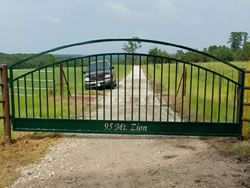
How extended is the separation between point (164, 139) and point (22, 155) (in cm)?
→ 282

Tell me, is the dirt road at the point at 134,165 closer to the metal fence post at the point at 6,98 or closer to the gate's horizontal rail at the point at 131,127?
the gate's horizontal rail at the point at 131,127

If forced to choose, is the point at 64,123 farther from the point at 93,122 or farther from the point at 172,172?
the point at 172,172

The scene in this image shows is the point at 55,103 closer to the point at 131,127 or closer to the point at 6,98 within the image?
the point at 6,98

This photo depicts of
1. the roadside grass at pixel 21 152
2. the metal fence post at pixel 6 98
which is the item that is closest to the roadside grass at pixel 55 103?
the metal fence post at pixel 6 98

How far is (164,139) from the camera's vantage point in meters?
5.64

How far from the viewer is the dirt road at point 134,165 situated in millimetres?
3670

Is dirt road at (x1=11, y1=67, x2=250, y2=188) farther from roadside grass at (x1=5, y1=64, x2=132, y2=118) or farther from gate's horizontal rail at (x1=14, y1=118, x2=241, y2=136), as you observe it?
roadside grass at (x1=5, y1=64, x2=132, y2=118)

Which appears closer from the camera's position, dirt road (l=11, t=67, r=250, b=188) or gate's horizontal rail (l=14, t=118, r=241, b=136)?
dirt road (l=11, t=67, r=250, b=188)

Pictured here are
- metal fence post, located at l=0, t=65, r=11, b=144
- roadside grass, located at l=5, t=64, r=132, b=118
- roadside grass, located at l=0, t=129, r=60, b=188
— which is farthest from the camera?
roadside grass, located at l=5, t=64, r=132, b=118

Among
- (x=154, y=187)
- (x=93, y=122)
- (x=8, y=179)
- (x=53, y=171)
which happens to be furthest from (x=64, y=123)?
(x=154, y=187)

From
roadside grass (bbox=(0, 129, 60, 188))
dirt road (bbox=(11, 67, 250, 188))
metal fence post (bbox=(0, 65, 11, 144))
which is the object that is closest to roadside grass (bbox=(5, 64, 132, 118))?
metal fence post (bbox=(0, 65, 11, 144))

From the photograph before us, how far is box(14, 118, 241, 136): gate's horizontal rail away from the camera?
527 cm

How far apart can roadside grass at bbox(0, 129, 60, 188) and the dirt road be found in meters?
0.15

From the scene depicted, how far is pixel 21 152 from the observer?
188 inches
